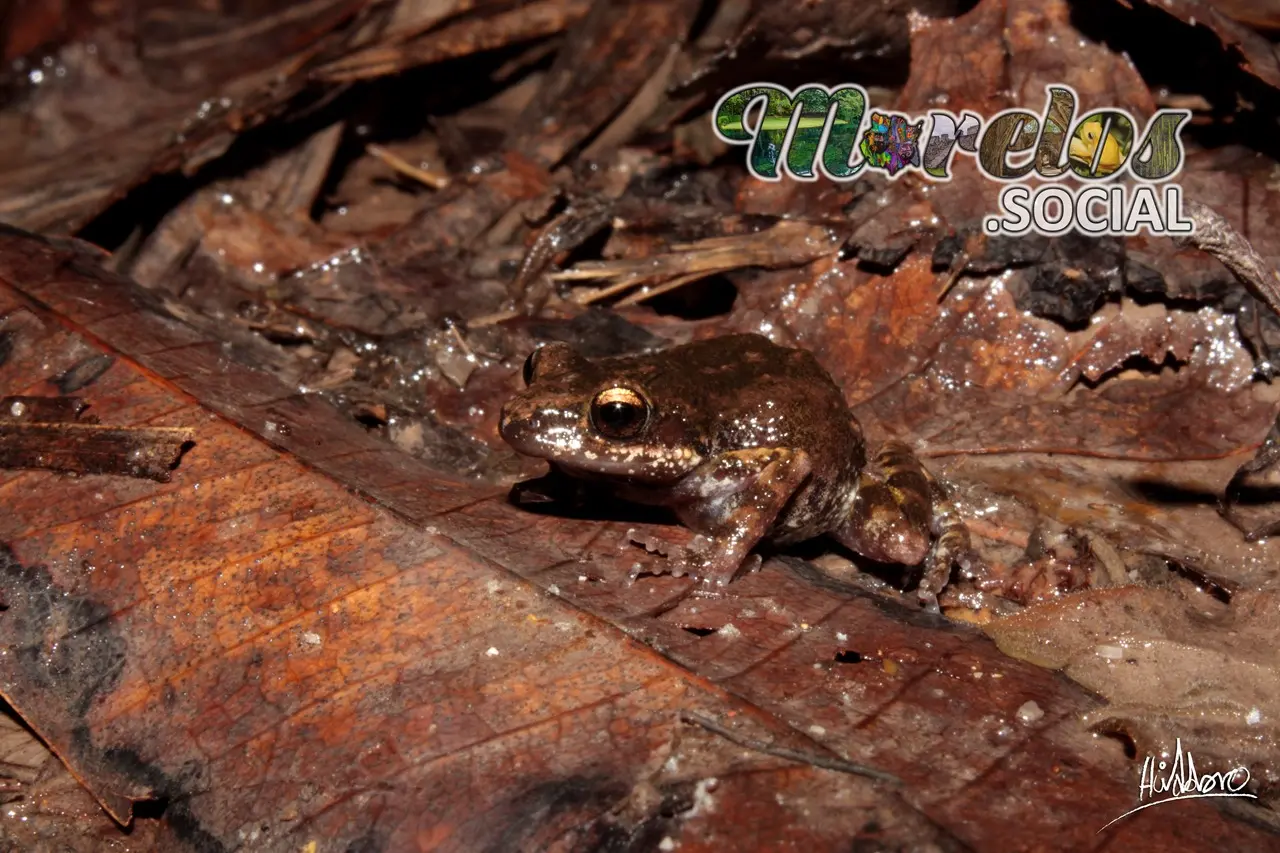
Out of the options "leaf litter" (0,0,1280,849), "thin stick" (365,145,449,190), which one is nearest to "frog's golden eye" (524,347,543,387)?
"leaf litter" (0,0,1280,849)

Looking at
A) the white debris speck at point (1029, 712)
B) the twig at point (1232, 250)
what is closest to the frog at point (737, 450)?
the white debris speck at point (1029, 712)

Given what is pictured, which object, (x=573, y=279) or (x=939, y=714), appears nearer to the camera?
(x=939, y=714)

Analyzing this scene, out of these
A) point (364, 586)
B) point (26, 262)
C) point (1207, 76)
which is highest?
point (1207, 76)

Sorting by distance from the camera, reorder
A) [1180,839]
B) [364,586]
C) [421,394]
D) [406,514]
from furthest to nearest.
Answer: [421,394] → [406,514] → [364,586] → [1180,839]

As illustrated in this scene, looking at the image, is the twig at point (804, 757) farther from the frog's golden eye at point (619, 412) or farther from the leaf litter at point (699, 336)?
the frog's golden eye at point (619, 412)

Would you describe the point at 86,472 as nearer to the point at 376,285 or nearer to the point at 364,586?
the point at 364,586

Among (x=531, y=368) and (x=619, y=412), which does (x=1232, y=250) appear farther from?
(x=531, y=368)

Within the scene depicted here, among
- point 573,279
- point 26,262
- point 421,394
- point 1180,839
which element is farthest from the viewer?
point 573,279

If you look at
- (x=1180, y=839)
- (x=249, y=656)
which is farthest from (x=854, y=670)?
(x=249, y=656)
